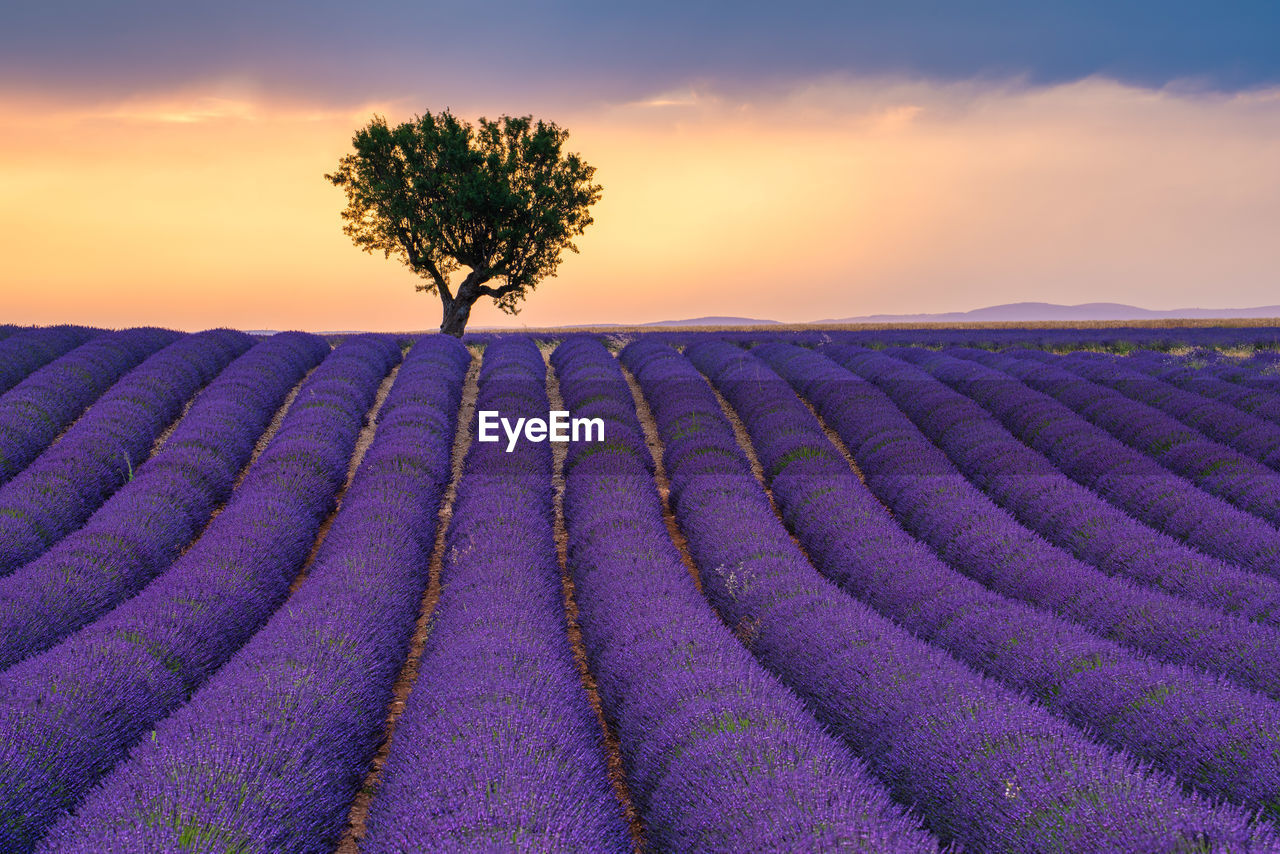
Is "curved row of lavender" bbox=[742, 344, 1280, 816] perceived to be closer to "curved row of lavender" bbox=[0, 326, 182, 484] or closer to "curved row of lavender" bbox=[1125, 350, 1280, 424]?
"curved row of lavender" bbox=[1125, 350, 1280, 424]

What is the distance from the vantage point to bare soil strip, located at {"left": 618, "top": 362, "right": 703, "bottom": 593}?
7.42m

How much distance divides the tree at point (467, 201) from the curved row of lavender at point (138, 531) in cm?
1052

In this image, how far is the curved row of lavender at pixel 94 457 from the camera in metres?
7.02

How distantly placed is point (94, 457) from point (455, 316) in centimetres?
1398

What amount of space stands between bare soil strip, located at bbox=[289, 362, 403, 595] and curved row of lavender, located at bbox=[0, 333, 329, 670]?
3.57 ft

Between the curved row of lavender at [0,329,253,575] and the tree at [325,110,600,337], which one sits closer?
the curved row of lavender at [0,329,253,575]

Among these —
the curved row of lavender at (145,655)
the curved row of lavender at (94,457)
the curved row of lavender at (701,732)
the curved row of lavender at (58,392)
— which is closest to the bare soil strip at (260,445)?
the curved row of lavender at (145,655)

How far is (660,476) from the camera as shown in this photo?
1004 centimetres

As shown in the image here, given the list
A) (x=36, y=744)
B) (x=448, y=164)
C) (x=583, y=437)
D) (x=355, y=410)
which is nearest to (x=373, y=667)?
(x=36, y=744)

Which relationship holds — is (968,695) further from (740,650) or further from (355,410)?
(355,410)

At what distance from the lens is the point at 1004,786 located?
2.98 metres

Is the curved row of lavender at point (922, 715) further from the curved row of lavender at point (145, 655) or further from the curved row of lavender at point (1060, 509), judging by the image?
the curved row of lavender at point (145, 655)
